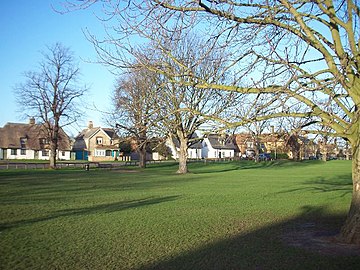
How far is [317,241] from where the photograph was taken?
31.8 ft

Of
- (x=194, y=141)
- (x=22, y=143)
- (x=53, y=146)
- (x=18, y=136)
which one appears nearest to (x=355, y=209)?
(x=194, y=141)

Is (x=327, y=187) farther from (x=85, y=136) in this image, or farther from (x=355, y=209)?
(x=85, y=136)

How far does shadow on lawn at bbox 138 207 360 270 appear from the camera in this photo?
7465 millimetres

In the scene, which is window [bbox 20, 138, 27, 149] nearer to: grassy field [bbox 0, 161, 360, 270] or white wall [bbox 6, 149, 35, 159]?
white wall [bbox 6, 149, 35, 159]

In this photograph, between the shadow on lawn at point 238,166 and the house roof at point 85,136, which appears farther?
the house roof at point 85,136

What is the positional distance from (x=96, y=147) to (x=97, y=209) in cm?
6802

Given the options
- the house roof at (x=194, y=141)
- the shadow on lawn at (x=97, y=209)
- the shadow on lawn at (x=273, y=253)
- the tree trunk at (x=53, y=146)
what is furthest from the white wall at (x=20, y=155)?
the shadow on lawn at (x=273, y=253)

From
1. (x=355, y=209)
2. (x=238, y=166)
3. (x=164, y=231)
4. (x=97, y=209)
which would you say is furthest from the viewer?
(x=238, y=166)

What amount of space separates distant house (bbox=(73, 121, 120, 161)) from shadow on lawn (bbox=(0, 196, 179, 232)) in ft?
211

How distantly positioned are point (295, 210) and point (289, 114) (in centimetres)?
707

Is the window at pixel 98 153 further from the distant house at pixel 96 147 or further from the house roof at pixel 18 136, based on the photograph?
the house roof at pixel 18 136

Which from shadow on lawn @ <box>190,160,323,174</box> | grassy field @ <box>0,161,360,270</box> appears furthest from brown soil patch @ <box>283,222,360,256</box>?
shadow on lawn @ <box>190,160,323,174</box>

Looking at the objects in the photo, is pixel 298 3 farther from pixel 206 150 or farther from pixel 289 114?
pixel 206 150

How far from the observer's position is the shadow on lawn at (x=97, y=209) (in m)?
11.6
